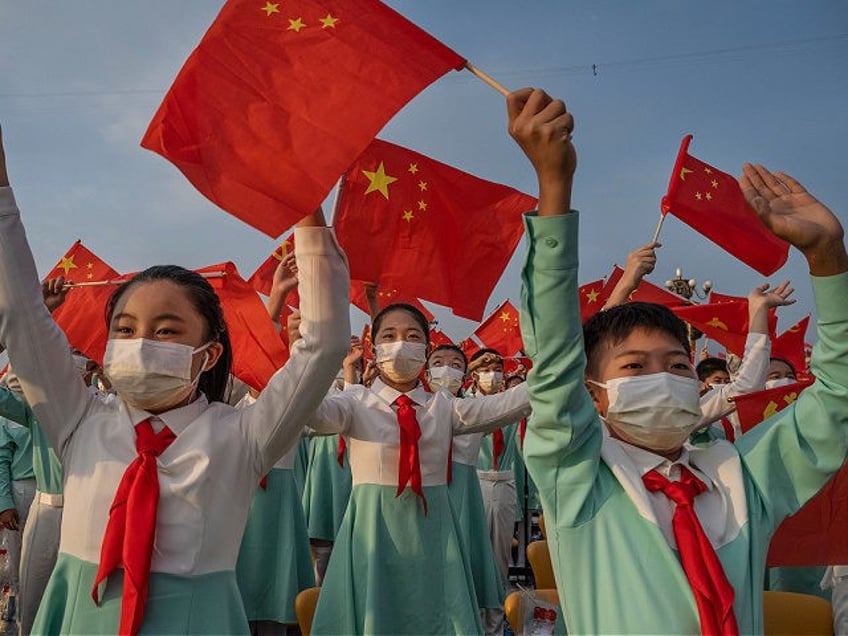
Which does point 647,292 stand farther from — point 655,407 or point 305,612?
point 655,407

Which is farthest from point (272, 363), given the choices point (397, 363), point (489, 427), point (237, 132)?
point (237, 132)

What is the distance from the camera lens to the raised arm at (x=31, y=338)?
86.7 inches

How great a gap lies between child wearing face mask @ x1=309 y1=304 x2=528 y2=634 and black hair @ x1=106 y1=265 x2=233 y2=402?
1.48 m

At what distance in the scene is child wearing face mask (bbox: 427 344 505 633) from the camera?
576cm

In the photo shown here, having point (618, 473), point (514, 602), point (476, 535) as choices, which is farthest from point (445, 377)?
point (618, 473)

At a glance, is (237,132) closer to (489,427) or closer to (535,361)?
(535,361)

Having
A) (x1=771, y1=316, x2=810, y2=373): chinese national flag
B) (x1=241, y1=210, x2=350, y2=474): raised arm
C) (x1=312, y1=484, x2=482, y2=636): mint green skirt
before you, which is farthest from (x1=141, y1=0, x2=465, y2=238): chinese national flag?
(x1=771, y1=316, x2=810, y2=373): chinese national flag

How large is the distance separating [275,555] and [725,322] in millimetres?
3879

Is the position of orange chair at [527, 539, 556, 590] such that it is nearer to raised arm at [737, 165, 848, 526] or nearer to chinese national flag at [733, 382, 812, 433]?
chinese national flag at [733, 382, 812, 433]

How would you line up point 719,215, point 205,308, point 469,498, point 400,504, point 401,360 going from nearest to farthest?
point 205,308 → point 400,504 → point 401,360 → point 719,215 → point 469,498

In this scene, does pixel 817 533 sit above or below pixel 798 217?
below

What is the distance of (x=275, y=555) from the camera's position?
6152 mm

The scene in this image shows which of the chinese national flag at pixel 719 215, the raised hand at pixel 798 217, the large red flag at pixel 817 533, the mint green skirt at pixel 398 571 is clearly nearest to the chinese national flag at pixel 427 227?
the mint green skirt at pixel 398 571

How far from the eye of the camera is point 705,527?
1945 millimetres
